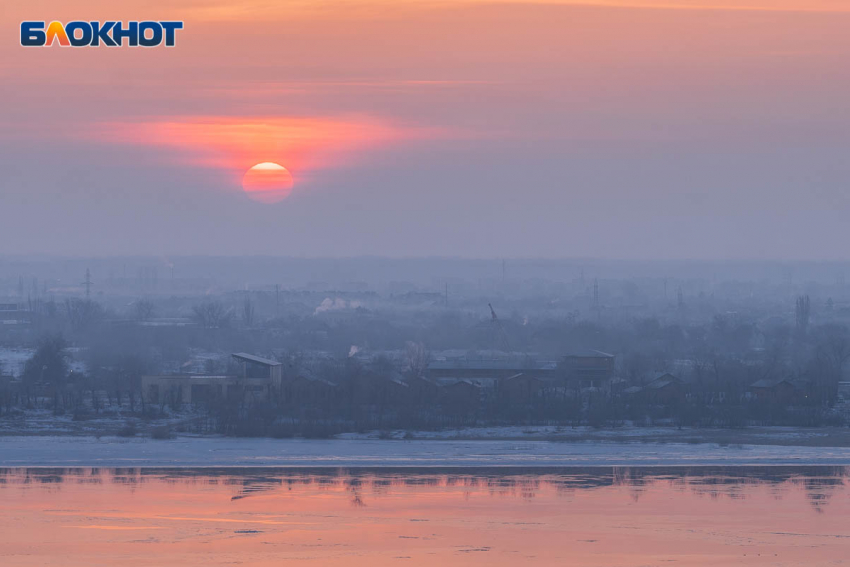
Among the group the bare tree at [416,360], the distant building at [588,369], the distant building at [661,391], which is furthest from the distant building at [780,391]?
the bare tree at [416,360]

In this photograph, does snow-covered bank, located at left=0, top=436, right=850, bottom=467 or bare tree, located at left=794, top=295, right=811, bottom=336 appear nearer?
snow-covered bank, located at left=0, top=436, right=850, bottom=467

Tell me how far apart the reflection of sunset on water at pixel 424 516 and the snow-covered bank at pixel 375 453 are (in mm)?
889

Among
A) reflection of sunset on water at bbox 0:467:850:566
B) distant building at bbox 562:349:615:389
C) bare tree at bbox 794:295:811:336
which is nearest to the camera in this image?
reflection of sunset on water at bbox 0:467:850:566

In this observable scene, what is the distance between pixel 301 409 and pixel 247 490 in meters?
8.94

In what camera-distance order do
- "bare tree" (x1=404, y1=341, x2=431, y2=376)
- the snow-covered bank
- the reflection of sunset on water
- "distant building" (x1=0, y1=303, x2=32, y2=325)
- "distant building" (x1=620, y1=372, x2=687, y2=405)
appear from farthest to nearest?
"distant building" (x1=0, y1=303, x2=32, y2=325)
"bare tree" (x1=404, y1=341, x2=431, y2=376)
"distant building" (x1=620, y1=372, x2=687, y2=405)
the snow-covered bank
the reflection of sunset on water

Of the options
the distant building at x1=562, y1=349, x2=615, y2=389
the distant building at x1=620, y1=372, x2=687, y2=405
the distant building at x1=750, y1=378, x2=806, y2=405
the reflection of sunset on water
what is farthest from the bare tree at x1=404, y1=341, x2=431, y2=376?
the reflection of sunset on water

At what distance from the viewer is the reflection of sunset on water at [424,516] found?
15336 mm

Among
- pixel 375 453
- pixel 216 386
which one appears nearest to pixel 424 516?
pixel 375 453

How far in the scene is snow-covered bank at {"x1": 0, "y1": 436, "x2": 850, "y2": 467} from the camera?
74.1 ft

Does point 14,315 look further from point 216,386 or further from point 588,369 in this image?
point 588,369

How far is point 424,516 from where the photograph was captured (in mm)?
17688

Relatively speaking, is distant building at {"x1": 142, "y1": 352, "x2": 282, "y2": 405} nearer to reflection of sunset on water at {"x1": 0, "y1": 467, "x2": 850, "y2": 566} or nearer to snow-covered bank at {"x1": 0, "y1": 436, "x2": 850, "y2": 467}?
snow-covered bank at {"x1": 0, "y1": 436, "x2": 850, "y2": 467}

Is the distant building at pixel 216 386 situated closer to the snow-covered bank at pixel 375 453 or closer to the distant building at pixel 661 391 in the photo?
the snow-covered bank at pixel 375 453

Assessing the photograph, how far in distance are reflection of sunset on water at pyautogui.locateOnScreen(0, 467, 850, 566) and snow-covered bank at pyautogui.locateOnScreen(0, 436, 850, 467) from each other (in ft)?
2.92
